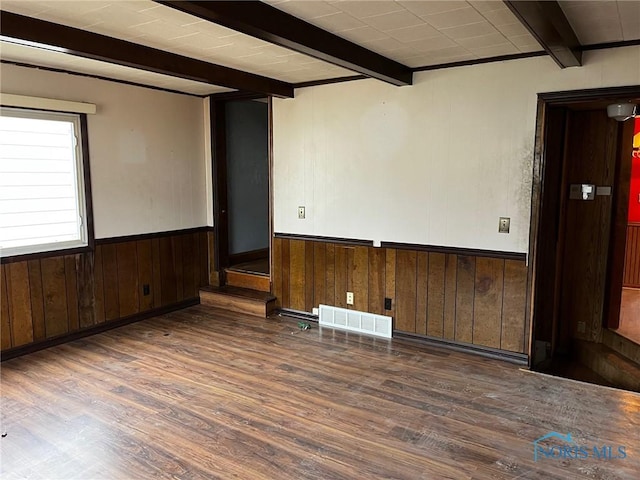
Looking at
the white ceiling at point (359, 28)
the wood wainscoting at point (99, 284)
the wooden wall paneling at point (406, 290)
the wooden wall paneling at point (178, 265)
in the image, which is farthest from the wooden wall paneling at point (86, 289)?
the wooden wall paneling at point (406, 290)

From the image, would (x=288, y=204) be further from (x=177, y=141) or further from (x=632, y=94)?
(x=632, y=94)

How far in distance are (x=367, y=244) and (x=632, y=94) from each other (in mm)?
2339

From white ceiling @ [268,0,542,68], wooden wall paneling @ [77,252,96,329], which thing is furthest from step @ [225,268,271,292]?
white ceiling @ [268,0,542,68]

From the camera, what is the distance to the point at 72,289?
4316 millimetres

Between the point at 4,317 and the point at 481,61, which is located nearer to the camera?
the point at 481,61

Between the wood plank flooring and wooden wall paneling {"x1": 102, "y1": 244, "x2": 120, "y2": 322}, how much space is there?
44cm

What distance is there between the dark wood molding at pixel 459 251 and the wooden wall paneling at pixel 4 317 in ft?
10.4

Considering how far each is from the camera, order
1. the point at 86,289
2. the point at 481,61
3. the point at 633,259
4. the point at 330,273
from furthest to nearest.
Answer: the point at 633,259, the point at 330,273, the point at 86,289, the point at 481,61

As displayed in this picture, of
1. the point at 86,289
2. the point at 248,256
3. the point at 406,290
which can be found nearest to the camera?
the point at 406,290

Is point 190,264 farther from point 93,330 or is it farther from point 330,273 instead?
point 330,273

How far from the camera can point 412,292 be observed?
4277 millimetres

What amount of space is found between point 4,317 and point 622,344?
5.45 m

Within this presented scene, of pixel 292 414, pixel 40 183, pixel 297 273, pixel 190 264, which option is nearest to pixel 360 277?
pixel 297 273

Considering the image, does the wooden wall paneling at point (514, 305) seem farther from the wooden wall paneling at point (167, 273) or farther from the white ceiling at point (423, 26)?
the wooden wall paneling at point (167, 273)
